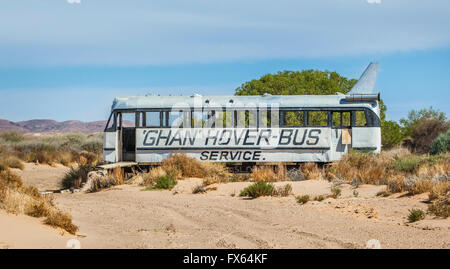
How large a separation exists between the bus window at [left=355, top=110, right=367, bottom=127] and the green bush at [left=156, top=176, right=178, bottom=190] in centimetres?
757

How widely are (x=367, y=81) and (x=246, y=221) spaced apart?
11980 millimetres

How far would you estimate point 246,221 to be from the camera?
1228 cm

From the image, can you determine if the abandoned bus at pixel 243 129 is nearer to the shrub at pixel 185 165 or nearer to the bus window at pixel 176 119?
the bus window at pixel 176 119

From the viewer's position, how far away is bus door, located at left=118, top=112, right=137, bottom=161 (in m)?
21.9

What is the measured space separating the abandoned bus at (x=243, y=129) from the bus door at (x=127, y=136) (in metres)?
0.05

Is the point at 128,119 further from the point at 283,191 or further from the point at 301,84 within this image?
the point at 301,84

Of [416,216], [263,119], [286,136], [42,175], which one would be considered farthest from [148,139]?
[416,216]

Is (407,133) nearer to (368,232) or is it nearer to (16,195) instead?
(368,232)

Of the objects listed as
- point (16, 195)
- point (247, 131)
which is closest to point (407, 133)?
point (247, 131)

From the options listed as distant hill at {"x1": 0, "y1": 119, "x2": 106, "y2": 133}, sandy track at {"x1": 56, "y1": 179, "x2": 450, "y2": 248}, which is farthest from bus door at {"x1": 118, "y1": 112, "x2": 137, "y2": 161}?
distant hill at {"x1": 0, "y1": 119, "x2": 106, "y2": 133}

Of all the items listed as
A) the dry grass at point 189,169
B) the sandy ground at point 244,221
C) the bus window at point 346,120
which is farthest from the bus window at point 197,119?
the bus window at point 346,120

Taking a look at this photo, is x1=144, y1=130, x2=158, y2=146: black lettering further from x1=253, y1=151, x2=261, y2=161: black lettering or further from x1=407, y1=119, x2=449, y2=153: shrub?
x1=407, y1=119, x2=449, y2=153: shrub
